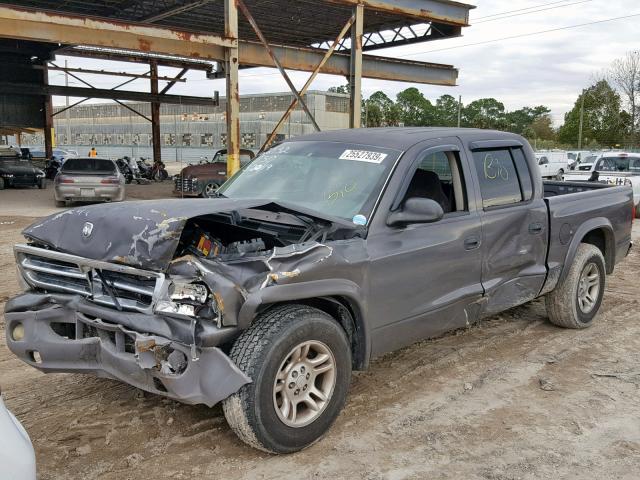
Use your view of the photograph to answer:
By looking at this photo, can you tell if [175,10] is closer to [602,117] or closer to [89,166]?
[89,166]

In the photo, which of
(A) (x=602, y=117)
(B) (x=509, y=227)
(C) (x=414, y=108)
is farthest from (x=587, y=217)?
(C) (x=414, y=108)

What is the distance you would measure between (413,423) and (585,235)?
125 inches

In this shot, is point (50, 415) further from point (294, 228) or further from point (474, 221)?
point (474, 221)

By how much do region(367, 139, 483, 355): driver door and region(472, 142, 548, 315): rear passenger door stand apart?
0.17 m

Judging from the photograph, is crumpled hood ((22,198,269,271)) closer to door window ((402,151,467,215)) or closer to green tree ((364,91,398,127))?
door window ((402,151,467,215))

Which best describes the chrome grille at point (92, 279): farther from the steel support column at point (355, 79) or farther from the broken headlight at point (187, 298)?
the steel support column at point (355, 79)

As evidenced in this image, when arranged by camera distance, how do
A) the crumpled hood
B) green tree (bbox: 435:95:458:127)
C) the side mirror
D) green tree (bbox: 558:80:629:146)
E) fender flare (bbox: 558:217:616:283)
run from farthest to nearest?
green tree (bbox: 435:95:458:127), green tree (bbox: 558:80:629:146), fender flare (bbox: 558:217:616:283), the side mirror, the crumpled hood

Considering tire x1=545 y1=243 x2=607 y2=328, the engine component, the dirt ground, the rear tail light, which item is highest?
the engine component

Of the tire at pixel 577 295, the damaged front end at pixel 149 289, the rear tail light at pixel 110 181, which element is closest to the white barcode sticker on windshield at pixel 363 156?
the damaged front end at pixel 149 289

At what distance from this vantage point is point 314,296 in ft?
11.0

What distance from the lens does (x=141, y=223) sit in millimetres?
3307

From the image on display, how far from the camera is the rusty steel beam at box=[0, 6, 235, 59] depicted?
12430 millimetres

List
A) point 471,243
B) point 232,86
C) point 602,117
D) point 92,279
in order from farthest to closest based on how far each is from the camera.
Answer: point 602,117 → point 232,86 → point 471,243 → point 92,279

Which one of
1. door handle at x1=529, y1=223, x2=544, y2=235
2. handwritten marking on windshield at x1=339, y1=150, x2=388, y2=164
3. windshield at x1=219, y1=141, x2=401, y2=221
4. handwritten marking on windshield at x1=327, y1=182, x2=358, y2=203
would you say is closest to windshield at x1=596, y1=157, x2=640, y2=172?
door handle at x1=529, y1=223, x2=544, y2=235
